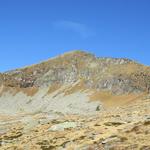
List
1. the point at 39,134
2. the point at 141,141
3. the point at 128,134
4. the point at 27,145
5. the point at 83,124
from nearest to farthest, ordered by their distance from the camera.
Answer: the point at 141,141, the point at 128,134, the point at 27,145, the point at 39,134, the point at 83,124

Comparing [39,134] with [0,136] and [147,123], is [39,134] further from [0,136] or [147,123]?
[147,123]

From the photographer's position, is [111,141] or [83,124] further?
[83,124]

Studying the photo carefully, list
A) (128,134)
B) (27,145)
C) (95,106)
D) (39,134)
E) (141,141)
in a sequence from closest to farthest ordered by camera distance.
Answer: (141,141) → (128,134) → (27,145) → (39,134) → (95,106)

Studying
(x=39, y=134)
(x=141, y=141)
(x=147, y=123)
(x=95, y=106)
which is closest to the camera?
(x=141, y=141)

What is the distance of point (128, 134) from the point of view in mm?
42250

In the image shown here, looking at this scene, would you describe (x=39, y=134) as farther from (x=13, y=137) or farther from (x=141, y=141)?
(x=141, y=141)

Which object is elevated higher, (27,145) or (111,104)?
(111,104)

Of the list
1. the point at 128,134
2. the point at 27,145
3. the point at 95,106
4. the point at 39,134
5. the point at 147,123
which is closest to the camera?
the point at 128,134

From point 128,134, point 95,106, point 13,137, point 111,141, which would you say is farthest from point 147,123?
point 95,106

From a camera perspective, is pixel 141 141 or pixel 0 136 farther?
pixel 0 136

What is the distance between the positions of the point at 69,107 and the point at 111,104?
2062 cm

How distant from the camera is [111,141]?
131ft

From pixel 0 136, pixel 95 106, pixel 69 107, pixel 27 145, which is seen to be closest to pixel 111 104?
pixel 95 106

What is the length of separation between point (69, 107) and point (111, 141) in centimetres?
15575
